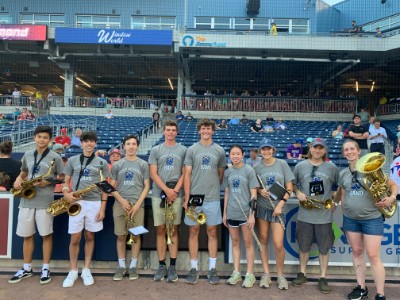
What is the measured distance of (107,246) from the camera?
3.85 metres

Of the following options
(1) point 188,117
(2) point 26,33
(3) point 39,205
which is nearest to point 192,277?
(3) point 39,205

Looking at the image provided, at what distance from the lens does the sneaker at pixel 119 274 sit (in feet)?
11.6

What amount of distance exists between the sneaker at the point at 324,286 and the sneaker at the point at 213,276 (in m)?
1.10

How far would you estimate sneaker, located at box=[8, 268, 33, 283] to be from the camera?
3.47 metres

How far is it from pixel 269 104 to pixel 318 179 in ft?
49.0

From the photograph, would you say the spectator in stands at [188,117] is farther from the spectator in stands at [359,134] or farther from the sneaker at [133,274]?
the sneaker at [133,274]

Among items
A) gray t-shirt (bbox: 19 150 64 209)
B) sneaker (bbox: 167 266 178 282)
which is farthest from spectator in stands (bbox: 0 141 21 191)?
sneaker (bbox: 167 266 178 282)

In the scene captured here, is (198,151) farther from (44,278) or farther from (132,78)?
(132,78)

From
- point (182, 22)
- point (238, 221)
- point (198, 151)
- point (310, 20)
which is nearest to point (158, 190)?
point (198, 151)

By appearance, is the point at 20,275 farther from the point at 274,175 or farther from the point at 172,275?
the point at 274,175

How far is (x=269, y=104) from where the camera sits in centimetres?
1784

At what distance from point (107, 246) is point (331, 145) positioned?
878cm

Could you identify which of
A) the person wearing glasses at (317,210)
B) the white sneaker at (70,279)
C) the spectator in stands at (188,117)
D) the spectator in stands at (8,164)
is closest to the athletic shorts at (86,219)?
the white sneaker at (70,279)

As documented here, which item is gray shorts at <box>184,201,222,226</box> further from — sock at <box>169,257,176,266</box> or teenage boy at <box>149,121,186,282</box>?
sock at <box>169,257,176,266</box>
